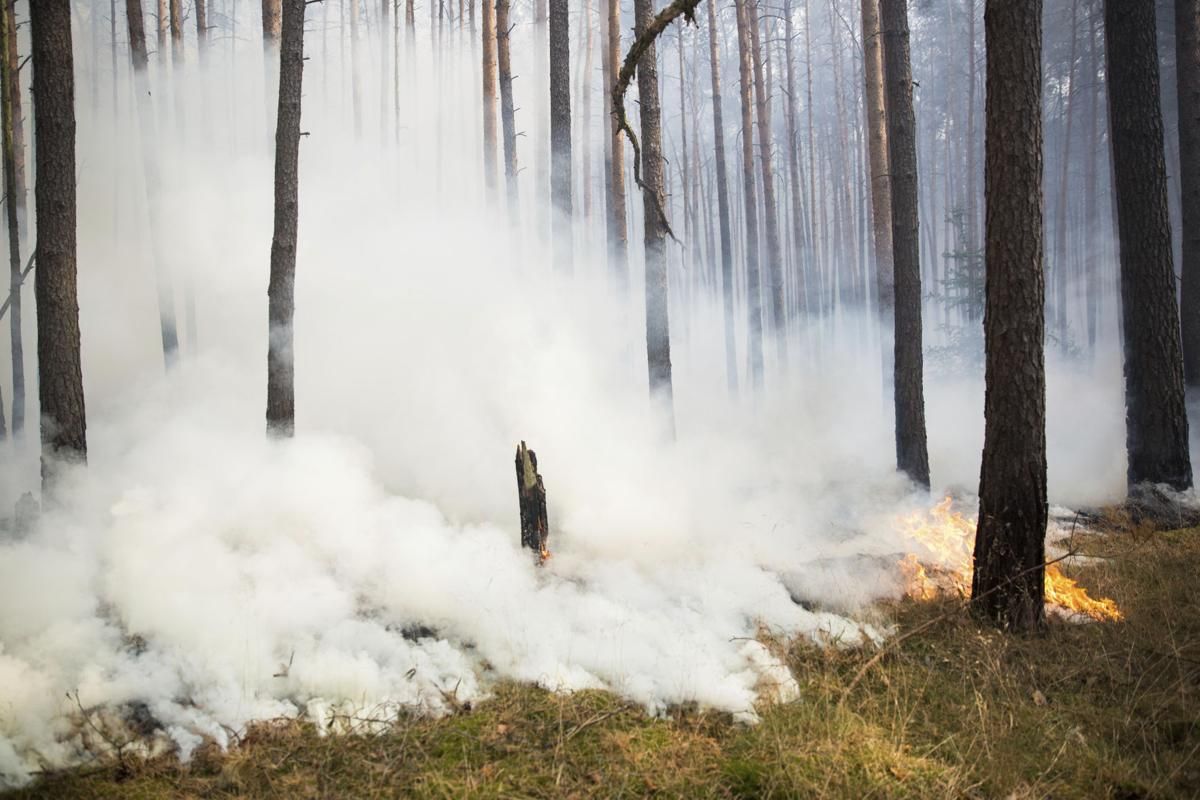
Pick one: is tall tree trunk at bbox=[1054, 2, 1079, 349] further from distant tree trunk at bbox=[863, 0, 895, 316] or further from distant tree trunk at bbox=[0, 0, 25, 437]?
distant tree trunk at bbox=[0, 0, 25, 437]

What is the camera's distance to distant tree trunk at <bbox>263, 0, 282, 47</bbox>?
12.0 meters

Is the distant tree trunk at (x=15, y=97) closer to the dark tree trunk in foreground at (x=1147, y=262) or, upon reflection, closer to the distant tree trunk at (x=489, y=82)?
the distant tree trunk at (x=489, y=82)

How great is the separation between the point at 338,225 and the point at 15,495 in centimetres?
652

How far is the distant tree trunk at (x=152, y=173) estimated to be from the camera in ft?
39.2

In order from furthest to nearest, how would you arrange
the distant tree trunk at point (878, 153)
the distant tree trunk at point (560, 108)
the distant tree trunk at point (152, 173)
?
the distant tree trunk at point (878, 153) < the distant tree trunk at point (152, 173) < the distant tree trunk at point (560, 108)

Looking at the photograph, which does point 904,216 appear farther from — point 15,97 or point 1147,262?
point 15,97

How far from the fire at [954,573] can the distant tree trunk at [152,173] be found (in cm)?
1174

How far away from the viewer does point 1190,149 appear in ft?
29.6

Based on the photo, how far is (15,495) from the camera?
1001cm

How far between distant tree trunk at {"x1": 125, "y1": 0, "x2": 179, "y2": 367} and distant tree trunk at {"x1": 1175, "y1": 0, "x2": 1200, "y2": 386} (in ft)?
49.4

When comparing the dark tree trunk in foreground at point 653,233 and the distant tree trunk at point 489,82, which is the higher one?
the distant tree trunk at point 489,82

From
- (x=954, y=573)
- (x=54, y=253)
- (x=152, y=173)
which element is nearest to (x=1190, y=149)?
(x=954, y=573)

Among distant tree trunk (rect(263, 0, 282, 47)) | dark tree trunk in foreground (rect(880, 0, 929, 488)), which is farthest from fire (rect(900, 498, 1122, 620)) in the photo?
distant tree trunk (rect(263, 0, 282, 47))

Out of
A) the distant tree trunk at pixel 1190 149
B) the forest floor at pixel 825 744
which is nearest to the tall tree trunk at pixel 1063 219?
the distant tree trunk at pixel 1190 149
